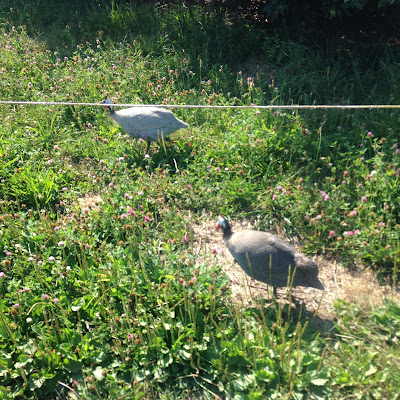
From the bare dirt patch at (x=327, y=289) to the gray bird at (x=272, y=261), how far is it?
0.13m

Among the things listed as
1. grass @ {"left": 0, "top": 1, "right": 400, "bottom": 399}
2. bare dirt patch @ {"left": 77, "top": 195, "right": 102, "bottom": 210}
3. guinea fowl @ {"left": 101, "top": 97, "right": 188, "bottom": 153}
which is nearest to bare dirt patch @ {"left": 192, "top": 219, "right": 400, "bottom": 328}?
grass @ {"left": 0, "top": 1, "right": 400, "bottom": 399}

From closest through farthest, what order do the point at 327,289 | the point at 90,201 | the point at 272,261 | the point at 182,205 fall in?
the point at 272,261 < the point at 327,289 < the point at 182,205 < the point at 90,201

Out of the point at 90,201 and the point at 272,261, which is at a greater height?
the point at 272,261

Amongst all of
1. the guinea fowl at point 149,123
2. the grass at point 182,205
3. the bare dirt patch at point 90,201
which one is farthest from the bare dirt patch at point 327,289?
the guinea fowl at point 149,123

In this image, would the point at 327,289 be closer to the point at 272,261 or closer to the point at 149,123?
the point at 272,261

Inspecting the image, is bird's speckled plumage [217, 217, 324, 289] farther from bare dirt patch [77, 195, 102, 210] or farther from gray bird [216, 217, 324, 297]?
bare dirt patch [77, 195, 102, 210]

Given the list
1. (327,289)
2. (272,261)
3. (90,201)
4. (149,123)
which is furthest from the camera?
(149,123)

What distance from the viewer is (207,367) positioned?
292 centimetres

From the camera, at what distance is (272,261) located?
3.06 m

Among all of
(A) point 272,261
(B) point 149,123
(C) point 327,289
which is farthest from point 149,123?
(C) point 327,289

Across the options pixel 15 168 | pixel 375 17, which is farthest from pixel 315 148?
pixel 15 168

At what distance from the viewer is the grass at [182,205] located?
291 cm

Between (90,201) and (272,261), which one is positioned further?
(90,201)

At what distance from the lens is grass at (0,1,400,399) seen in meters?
2.91
